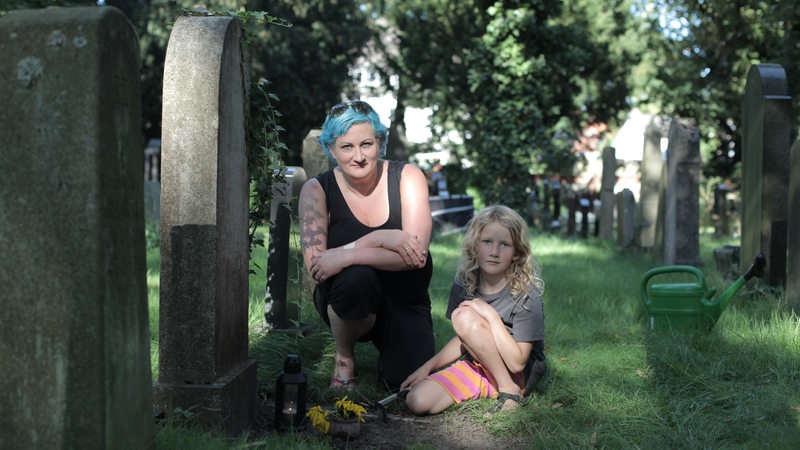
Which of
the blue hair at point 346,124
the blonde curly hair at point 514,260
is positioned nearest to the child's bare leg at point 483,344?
the blonde curly hair at point 514,260

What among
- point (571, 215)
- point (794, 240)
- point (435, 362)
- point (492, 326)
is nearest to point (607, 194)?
point (571, 215)

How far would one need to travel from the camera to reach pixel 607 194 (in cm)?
1368

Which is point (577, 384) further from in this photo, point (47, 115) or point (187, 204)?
point (47, 115)

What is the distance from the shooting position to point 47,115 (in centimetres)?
240

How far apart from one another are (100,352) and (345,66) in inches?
956

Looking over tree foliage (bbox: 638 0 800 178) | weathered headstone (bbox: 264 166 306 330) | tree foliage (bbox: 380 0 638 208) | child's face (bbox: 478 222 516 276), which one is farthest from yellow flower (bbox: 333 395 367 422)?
tree foliage (bbox: 638 0 800 178)

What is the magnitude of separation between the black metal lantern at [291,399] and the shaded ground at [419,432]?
110 millimetres

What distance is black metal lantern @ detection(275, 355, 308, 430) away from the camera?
3.73 m

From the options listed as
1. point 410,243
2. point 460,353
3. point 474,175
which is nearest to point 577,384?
point 460,353

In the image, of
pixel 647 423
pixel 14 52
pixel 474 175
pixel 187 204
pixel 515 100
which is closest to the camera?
pixel 14 52

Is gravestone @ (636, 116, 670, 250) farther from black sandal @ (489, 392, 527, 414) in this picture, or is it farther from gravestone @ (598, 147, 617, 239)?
black sandal @ (489, 392, 527, 414)

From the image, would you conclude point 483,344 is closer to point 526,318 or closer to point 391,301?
point 526,318

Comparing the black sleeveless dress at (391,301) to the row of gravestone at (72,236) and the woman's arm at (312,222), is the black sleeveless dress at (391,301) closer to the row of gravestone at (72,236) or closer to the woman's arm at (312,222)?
the woman's arm at (312,222)

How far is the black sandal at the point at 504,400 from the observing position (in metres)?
4.16
